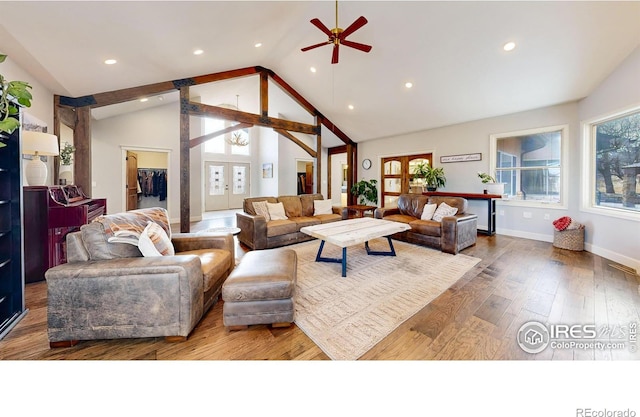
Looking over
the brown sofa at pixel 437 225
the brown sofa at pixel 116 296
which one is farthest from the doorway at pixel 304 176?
the brown sofa at pixel 116 296

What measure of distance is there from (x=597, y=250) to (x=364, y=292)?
3938 millimetres

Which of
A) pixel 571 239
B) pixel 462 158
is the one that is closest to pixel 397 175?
pixel 462 158

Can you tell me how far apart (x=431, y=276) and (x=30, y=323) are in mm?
3746

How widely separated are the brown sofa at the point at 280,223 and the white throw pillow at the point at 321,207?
2.9 inches

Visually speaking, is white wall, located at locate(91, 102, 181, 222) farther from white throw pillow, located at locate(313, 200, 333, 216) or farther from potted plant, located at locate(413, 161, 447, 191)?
potted plant, located at locate(413, 161, 447, 191)

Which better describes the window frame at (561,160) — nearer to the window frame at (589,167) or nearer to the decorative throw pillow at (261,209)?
the window frame at (589,167)

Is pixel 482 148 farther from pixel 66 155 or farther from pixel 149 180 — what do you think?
pixel 149 180

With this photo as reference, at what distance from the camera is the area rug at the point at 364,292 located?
1877mm

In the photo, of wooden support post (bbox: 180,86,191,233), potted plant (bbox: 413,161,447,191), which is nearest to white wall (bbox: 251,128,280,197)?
wooden support post (bbox: 180,86,191,233)

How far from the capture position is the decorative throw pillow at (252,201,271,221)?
4.57 metres
